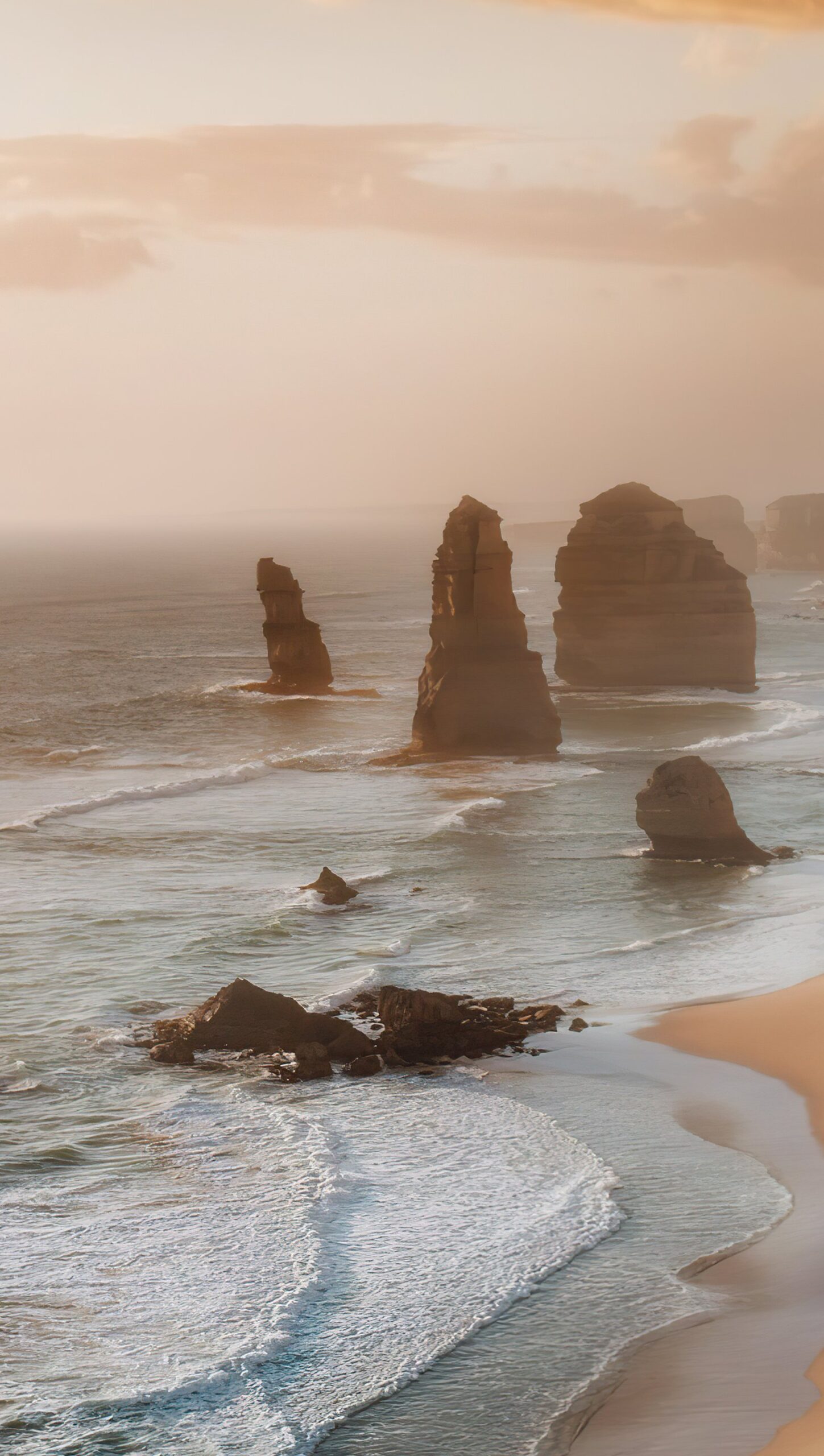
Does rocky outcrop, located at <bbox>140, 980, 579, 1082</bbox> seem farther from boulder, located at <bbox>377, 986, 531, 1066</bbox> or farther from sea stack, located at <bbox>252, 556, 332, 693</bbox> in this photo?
sea stack, located at <bbox>252, 556, 332, 693</bbox>

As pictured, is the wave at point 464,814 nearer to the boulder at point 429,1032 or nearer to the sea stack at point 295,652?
the boulder at point 429,1032

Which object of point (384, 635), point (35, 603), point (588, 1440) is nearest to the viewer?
point (588, 1440)

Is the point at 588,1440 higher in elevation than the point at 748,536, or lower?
lower

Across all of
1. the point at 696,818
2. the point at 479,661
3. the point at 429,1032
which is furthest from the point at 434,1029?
the point at 479,661

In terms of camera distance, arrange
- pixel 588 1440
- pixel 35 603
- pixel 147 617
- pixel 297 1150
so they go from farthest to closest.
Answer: pixel 35 603
pixel 147 617
pixel 297 1150
pixel 588 1440

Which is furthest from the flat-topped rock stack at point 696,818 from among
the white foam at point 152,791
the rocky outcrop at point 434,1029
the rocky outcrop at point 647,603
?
the rocky outcrop at point 647,603

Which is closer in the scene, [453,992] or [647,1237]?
[647,1237]

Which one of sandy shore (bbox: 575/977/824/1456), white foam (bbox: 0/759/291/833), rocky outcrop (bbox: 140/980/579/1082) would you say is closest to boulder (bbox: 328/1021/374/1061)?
rocky outcrop (bbox: 140/980/579/1082)

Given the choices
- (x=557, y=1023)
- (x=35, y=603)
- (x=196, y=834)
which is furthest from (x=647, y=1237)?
(x=35, y=603)

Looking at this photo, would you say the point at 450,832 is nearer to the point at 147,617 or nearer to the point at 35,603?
the point at 147,617
